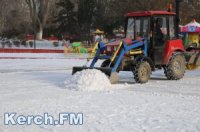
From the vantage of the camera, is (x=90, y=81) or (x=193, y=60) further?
(x=193, y=60)

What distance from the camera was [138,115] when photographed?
10.8 metres

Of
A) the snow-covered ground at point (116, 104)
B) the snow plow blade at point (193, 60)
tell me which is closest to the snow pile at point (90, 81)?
the snow-covered ground at point (116, 104)

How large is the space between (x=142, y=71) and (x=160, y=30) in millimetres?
2090

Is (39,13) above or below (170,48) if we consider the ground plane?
above

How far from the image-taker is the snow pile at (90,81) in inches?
598

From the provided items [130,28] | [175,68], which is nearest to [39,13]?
[130,28]

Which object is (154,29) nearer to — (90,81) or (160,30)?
(160,30)

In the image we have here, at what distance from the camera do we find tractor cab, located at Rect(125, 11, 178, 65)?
18141 millimetres

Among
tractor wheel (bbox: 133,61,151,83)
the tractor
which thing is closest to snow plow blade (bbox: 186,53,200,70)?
the tractor

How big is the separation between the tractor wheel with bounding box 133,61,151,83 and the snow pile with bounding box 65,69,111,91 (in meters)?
1.62

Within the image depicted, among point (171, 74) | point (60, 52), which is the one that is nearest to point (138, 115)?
point (171, 74)

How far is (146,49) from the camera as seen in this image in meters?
18.0

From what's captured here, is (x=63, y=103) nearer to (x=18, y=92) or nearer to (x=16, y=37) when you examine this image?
(x=18, y=92)

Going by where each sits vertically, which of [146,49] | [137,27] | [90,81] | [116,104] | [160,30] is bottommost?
[116,104]
